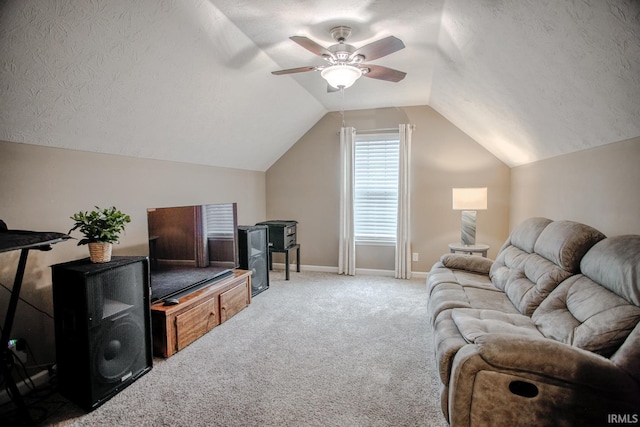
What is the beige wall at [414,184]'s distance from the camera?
14.9 feet

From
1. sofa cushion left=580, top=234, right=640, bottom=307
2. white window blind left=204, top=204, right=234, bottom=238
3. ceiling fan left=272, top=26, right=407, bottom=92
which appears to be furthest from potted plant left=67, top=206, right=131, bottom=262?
sofa cushion left=580, top=234, right=640, bottom=307

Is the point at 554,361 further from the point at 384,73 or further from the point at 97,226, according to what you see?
the point at 97,226

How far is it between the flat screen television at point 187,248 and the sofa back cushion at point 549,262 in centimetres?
262

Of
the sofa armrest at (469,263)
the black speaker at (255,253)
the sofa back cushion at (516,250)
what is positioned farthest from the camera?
the black speaker at (255,253)

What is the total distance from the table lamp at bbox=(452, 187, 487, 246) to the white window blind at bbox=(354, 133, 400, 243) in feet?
3.44

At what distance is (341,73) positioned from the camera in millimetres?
2453

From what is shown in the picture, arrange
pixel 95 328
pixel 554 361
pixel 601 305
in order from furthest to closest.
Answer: pixel 95 328, pixel 601 305, pixel 554 361

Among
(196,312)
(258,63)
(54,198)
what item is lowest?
(196,312)

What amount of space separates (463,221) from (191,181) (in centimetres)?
328

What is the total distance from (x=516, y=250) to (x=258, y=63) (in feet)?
9.52

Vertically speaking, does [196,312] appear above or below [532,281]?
below

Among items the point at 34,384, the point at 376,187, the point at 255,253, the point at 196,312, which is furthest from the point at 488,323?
the point at 376,187

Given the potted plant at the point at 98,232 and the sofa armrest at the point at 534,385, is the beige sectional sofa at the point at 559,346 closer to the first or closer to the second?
the sofa armrest at the point at 534,385

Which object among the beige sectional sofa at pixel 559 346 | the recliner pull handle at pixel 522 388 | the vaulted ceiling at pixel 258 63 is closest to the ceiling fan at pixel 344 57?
the vaulted ceiling at pixel 258 63
